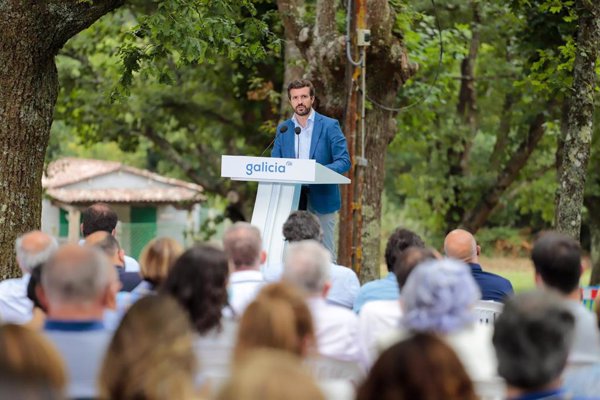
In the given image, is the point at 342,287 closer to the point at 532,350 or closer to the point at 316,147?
the point at 316,147

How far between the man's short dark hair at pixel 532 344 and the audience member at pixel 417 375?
292mm

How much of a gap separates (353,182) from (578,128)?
2592 millimetres

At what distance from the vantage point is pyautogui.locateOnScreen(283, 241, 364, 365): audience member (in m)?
5.11

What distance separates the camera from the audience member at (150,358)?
12.7 ft

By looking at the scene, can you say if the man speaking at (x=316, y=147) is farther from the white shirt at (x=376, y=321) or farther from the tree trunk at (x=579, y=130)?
the white shirt at (x=376, y=321)

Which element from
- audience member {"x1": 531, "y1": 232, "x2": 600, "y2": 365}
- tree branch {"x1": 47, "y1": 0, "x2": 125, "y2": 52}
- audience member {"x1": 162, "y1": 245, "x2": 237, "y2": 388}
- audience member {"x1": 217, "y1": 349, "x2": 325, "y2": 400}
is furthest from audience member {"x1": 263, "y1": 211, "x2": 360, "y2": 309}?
audience member {"x1": 217, "y1": 349, "x2": 325, "y2": 400}

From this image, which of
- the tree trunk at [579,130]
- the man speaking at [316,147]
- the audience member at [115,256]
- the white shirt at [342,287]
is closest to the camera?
the audience member at [115,256]

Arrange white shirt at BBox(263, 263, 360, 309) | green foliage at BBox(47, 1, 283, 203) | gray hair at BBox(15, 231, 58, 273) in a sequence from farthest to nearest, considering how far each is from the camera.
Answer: green foliage at BBox(47, 1, 283, 203) → white shirt at BBox(263, 263, 360, 309) → gray hair at BBox(15, 231, 58, 273)

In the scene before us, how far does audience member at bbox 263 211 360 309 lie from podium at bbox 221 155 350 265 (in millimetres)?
713

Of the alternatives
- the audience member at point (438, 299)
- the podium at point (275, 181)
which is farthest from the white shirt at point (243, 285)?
the podium at point (275, 181)

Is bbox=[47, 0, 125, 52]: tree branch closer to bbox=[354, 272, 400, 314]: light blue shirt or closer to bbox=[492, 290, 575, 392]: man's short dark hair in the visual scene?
bbox=[354, 272, 400, 314]: light blue shirt

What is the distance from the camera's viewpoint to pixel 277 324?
4074mm

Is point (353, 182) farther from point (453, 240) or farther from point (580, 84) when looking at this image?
point (453, 240)

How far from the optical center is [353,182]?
12469 mm
